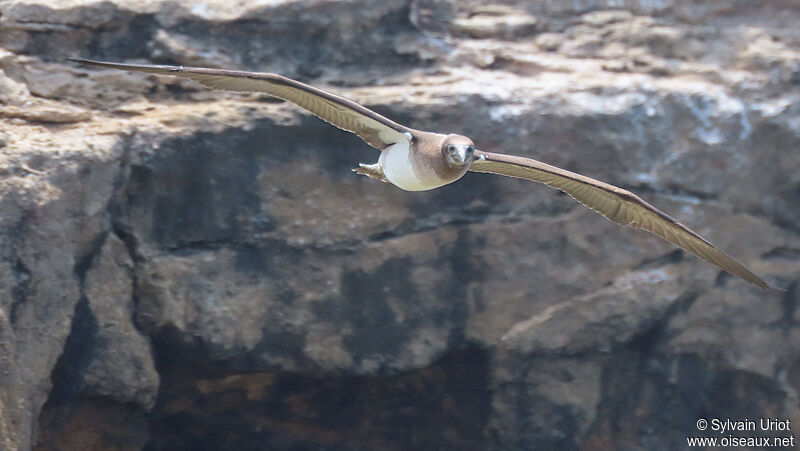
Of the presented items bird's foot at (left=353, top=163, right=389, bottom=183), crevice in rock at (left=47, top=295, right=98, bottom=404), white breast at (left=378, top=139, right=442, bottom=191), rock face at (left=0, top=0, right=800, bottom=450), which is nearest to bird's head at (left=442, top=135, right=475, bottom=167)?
white breast at (left=378, top=139, right=442, bottom=191)

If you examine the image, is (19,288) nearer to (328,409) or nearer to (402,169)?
(402,169)

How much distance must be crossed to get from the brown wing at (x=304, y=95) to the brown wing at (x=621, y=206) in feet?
2.13

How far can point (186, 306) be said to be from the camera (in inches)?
215

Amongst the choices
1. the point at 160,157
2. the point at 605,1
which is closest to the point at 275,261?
the point at 160,157

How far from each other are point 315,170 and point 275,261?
29.1 inches

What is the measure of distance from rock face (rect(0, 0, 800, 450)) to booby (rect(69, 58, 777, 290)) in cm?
81

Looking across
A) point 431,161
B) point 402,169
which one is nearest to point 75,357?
point 402,169

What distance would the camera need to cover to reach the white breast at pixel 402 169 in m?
4.82

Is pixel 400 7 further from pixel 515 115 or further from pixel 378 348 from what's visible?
pixel 378 348

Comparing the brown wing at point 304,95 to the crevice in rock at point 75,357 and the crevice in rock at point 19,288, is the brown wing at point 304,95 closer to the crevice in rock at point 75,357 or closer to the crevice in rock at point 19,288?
the crevice in rock at point 19,288

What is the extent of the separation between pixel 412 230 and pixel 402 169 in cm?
113

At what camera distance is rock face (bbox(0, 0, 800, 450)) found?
538cm

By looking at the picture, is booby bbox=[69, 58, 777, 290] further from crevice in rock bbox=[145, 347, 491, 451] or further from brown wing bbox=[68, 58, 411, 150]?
crevice in rock bbox=[145, 347, 491, 451]

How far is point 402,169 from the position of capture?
4.87 meters
